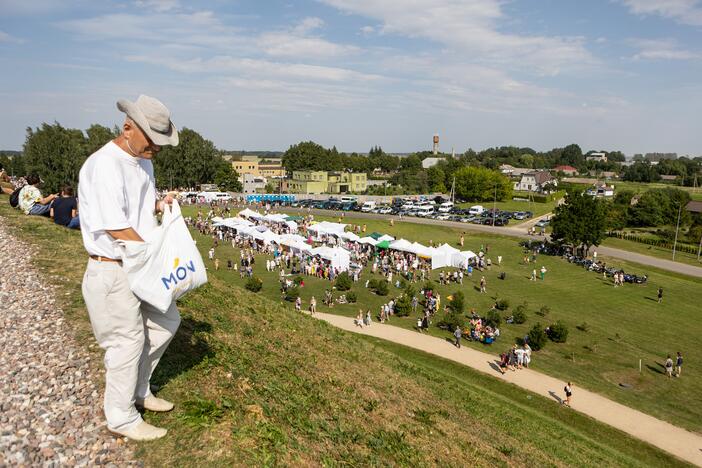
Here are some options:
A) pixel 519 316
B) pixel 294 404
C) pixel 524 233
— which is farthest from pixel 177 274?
pixel 524 233

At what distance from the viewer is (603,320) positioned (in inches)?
1150

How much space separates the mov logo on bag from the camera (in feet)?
13.2

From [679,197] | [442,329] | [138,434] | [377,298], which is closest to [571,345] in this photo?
[442,329]

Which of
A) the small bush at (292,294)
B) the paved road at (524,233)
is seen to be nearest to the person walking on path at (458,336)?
the small bush at (292,294)

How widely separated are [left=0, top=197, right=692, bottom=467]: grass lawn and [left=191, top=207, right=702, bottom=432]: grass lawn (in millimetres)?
8321

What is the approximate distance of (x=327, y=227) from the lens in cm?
4409

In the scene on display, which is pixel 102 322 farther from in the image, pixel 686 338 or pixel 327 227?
pixel 327 227

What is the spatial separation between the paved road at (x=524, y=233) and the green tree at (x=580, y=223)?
4.63 meters

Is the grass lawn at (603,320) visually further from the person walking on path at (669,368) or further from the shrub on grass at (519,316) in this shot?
the shrub on grass at (519,316)

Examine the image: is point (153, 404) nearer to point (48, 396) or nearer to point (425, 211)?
point (48, 396)

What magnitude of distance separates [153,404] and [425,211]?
223 ft

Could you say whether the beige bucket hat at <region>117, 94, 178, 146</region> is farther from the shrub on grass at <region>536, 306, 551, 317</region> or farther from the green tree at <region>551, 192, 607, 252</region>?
the green tree at <region>551, 192, 607, 252</region>

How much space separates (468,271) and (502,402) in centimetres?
2243

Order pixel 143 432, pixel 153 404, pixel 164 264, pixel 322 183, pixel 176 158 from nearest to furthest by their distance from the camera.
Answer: pixel 164 264
pixel 143 432
pixel 153 404
pixel 176 158
pixel 322 183
